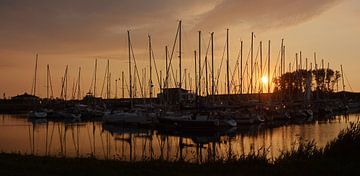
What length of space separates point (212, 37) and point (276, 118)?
753 inches

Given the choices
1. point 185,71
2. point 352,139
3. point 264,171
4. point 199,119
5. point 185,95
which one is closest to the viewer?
point 264,171

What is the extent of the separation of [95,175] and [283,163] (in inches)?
272

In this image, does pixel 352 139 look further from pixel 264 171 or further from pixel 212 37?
pixel 212 37

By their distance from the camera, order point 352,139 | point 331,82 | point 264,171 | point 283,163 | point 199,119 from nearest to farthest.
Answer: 1. point 264,171
2. point 283,163
3. point 352,139
4. point 199,119
5. point 331,82

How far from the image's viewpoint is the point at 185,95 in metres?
93.7

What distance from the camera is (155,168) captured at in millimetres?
15531

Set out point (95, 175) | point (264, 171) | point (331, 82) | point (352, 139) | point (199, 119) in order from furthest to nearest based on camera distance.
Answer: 1. point (331, 82)
2. point (199, 119)
3. point (352, 139)
4. point (264, 171)
5. point (95, 175)

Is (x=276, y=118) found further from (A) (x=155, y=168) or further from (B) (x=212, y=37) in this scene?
(A) (x=155, y=168)

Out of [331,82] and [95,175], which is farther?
[331,82]

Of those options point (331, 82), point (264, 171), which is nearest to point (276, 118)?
point (264, 171)

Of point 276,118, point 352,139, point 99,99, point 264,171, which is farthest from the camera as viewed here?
point 99,99

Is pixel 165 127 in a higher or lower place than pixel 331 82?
lower

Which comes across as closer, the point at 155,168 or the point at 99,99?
the point at 155,168

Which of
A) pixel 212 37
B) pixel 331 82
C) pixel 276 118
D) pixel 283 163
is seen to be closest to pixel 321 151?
pixel 283 163
